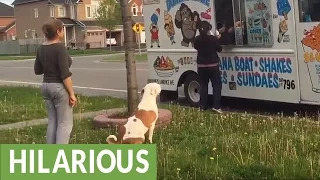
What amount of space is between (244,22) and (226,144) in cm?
425

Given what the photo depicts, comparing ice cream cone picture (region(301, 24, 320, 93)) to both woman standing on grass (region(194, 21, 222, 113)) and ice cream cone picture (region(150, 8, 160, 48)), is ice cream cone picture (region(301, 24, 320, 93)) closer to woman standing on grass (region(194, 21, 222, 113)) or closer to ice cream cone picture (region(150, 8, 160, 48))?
woman standing on grass (region(194, 21, 222, 113))

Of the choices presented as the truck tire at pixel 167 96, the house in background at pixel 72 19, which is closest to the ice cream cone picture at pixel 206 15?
the truck tire at pixel 167 96

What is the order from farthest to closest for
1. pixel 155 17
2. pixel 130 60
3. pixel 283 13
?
pixel 155 17 < pixel 283 13 < pixel 130 60

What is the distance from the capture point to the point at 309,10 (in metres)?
10.5

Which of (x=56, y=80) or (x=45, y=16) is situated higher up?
(x=45, y=16)

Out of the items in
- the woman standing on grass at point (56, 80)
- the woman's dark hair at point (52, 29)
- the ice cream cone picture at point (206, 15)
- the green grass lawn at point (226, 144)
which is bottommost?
the green grass lawn at point (226, 144)

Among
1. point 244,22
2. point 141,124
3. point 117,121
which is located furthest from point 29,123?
point 244,22

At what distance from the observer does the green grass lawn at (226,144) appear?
6.58 metres

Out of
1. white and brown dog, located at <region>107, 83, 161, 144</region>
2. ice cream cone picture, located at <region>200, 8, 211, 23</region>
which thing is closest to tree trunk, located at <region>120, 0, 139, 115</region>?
white and brown dog, located at <region>107, 83, 161, 144</region>

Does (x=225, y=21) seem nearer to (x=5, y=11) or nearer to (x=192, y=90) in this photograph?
(x=192, y=90)

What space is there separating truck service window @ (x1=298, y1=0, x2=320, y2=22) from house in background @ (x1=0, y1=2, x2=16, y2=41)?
87218 millimetres

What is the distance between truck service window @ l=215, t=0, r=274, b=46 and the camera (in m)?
11.3

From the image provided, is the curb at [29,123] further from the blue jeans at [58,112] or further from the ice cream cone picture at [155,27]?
the blue jeans at [58,112]

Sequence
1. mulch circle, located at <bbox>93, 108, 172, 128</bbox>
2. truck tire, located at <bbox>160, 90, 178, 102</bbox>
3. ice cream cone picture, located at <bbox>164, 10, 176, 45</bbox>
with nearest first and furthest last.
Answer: mulch circle, located at <bbox>93, 108, 172, 128</bbox>, ice cream cone picture, located at <bbox>164, 10, 176, 45</bbox>, truck tire, located at <bbox>160, 90, 178, 102</bbox>
